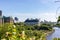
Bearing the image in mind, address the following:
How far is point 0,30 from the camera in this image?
153 centimetres

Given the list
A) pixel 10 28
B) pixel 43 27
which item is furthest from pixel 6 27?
pixel 43 27

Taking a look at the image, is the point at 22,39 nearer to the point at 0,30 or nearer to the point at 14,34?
the point at 14,34

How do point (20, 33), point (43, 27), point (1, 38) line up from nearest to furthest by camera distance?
point (1, 38), point (20, 33), point (43, 27)

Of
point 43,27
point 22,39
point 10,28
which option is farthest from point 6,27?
point 43,27

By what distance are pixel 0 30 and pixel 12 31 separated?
9cm

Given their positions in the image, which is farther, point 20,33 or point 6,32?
point 20,33

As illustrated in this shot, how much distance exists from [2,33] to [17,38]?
12 cm

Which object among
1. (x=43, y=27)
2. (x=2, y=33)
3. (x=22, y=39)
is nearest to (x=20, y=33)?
(x=22, y=39)

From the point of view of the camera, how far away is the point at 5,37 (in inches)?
59.1

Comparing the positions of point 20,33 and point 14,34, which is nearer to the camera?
point 14,34

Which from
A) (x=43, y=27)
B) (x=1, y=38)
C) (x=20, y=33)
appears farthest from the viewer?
(x=43, y=27)

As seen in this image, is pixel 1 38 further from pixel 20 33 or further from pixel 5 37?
pixel 20 33

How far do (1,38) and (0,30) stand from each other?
0.22 feet

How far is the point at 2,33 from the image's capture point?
152 cm
